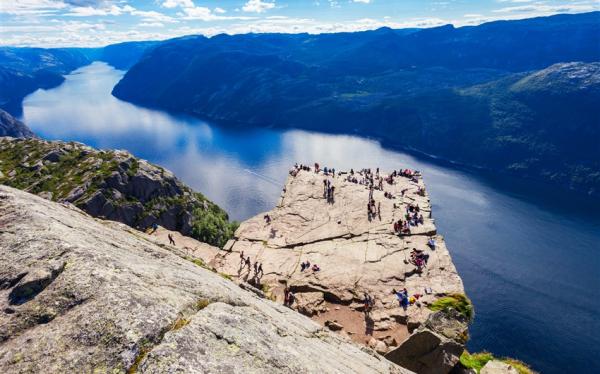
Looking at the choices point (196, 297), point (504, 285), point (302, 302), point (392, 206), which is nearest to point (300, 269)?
point (302, 302)

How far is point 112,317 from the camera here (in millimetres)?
8812

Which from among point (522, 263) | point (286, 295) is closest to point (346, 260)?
point (286, 295)

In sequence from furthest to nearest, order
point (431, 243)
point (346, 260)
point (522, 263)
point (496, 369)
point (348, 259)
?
point (522, 263)
point (431, 243)
point (348, 259)
point (346, 260)
point (496, 369)

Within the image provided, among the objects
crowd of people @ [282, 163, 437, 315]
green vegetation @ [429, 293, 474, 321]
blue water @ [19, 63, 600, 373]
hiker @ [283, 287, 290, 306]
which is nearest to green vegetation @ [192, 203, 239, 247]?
crowd of people @ [282, 163, 437, 315]

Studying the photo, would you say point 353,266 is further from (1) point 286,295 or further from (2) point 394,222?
(2) point 394,222

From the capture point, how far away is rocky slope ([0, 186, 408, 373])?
819 cm

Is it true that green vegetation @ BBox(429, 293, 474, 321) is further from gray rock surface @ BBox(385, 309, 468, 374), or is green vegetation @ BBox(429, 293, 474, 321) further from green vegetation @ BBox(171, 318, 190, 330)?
green vegetation @ BBox(171, 318, 190, 330)

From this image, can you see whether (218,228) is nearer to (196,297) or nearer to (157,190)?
(157,190)

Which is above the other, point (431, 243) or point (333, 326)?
point (431, 243)

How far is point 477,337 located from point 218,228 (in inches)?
2650

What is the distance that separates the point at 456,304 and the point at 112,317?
3223cm

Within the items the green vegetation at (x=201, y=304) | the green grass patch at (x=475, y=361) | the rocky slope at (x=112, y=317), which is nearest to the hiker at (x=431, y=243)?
the green grass patch at (x=475, y=361)

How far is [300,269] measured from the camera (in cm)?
4353

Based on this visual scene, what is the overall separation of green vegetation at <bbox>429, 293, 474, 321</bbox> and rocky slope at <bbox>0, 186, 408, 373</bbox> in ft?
77.2
